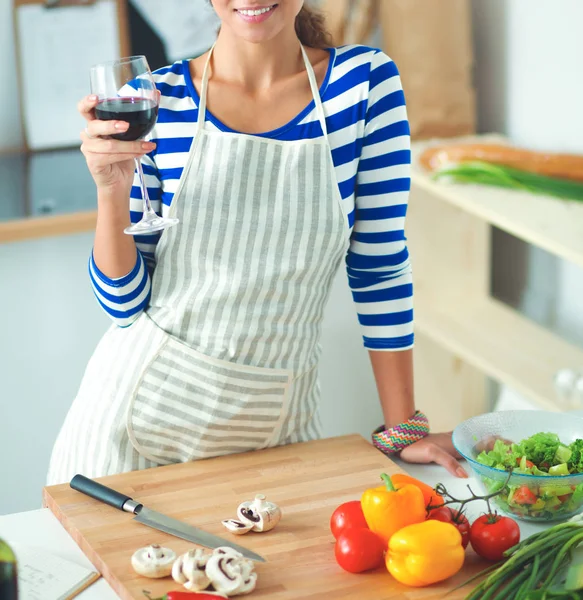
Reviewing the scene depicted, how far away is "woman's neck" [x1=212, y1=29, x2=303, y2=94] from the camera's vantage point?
1.37m

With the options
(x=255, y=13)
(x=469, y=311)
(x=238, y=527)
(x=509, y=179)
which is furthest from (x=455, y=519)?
(x=469, y=311)

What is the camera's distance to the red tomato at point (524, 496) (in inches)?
45.5

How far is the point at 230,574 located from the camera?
1008 millimetres

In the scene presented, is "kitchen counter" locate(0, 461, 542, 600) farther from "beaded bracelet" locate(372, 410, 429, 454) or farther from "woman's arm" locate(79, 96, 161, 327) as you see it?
"woman's arm" locate(79, 96, 161, 327)

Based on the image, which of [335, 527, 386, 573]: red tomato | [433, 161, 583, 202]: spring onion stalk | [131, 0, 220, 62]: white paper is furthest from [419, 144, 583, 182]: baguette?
[335, 527, 386, 573]: red tomato

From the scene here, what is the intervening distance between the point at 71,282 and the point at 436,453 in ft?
5.16

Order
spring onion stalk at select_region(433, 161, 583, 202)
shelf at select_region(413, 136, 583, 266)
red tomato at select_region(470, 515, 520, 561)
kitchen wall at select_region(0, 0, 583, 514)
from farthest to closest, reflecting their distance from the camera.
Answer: kitchen wall at select_region(0, 0, 583, 514), spring onion stalk at select_region(433, 161, 583, 202), shelf at select_region(413, 136, 583, 266), red tomato at select_region(470, 515, 520, 561)

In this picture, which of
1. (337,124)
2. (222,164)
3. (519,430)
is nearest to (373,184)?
(337,124)

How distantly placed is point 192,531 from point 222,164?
50cm

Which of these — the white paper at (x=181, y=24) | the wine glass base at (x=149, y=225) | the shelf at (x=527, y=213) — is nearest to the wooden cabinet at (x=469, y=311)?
the shelf at (x=527, y=213)

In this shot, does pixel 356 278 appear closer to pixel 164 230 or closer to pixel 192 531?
pixel 164 230

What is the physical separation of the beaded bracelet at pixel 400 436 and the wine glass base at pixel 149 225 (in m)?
0.44

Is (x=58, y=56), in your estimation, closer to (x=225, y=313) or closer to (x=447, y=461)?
(x=225, y=313)

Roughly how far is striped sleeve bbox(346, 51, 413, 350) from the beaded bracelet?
0.13 metres
